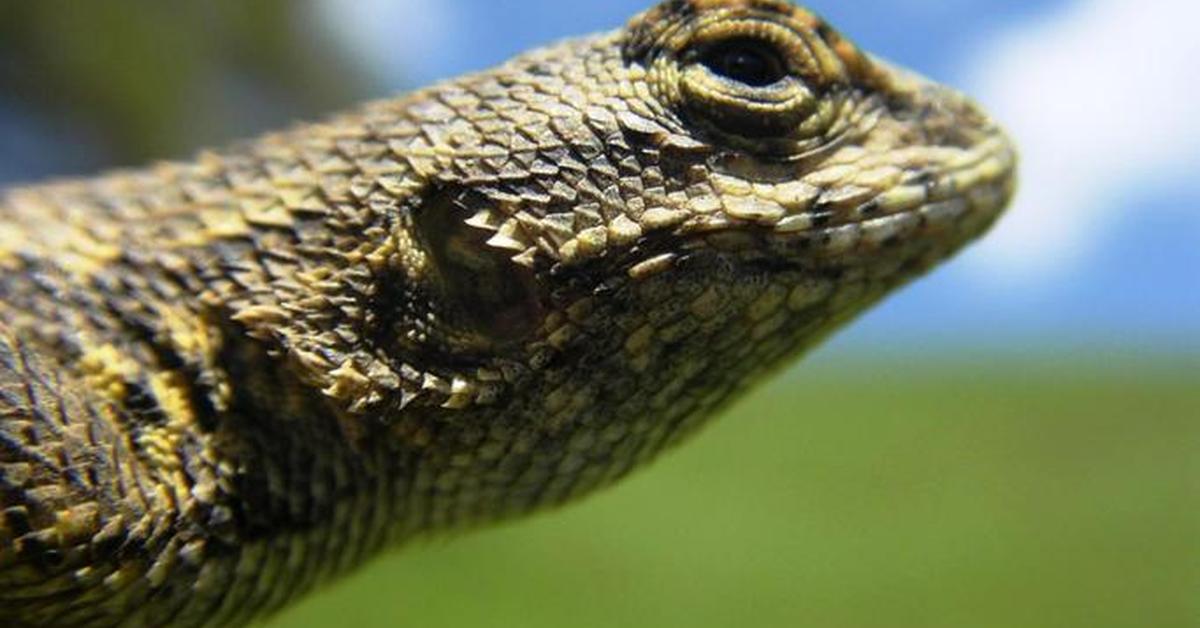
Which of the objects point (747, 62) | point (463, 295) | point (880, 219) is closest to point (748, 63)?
point (747, 62)

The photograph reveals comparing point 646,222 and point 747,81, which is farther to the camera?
point 747,81

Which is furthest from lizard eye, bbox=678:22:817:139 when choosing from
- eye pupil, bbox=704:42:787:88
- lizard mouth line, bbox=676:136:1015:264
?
lizard mouth line, bbox=676:136:1015:264

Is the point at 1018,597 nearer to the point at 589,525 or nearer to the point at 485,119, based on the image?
the point at 589,525

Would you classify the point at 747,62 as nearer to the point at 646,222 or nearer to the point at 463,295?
the point at 646,222

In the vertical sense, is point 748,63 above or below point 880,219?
above

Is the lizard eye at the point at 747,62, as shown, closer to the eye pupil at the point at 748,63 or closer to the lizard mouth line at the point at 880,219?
the eye pupil at the point at 748,63

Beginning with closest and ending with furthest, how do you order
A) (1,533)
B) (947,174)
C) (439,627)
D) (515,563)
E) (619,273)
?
(1,533), (619,273), (947,174), (439,627), (515,563)

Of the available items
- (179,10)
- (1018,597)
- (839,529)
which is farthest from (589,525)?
(179,10)
